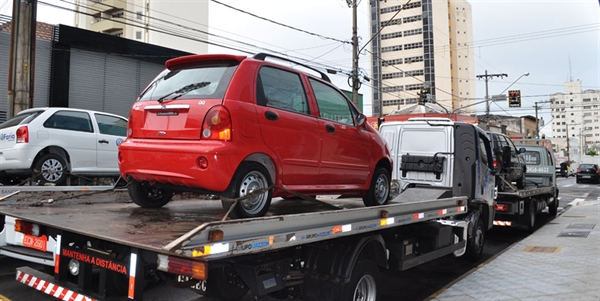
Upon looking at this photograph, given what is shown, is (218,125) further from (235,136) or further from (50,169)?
(50,169)

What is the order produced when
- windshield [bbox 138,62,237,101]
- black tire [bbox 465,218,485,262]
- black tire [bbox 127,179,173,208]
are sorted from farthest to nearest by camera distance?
black tire [bbox 465,218,485,262] < black tire [bbox 127,179,173,208] < windshield [bbox 138,62,237,101]

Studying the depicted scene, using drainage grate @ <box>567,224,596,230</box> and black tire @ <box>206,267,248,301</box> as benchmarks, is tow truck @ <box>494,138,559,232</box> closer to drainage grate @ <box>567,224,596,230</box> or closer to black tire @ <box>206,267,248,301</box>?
drainage grate @ <box>567,224,596,230</box>

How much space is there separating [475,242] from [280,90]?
199 inches

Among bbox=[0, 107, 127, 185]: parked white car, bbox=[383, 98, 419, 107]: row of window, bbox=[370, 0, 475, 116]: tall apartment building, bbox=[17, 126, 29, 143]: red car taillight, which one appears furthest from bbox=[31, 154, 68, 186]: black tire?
bbox=[383, 98, 419, 107]: row of window

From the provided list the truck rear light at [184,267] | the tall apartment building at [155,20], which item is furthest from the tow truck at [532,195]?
the tall apartment building at [155,20]

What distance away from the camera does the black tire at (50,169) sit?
23.2 feet

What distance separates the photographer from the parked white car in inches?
276

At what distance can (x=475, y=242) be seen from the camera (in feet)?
24.5

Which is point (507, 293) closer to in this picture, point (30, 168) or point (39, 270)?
point (39, 270)

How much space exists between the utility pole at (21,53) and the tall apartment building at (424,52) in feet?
237

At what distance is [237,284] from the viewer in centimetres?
385

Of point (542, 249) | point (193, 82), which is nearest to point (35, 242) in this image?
point (193, 82)

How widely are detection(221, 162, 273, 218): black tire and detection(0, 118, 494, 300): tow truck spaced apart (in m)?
0.32

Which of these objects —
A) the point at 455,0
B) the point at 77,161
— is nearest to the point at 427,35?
the point at 455,0
